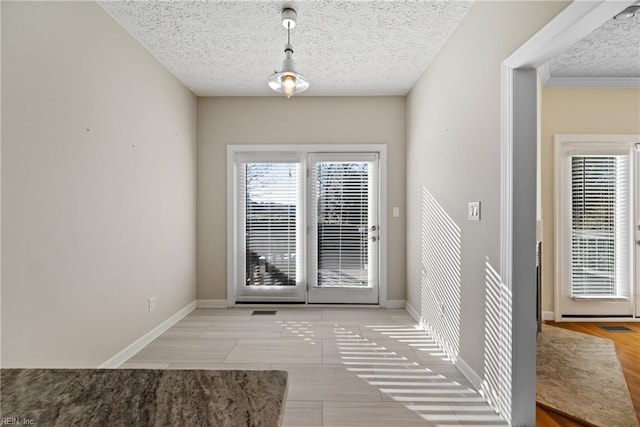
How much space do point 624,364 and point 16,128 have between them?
175 inches

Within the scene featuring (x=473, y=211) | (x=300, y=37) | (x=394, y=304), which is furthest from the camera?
(x=394, y=304)

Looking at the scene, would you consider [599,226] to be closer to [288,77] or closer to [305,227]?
[305,227]

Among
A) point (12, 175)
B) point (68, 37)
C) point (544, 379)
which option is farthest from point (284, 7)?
point (544, 379)

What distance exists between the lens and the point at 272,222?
4.37 meters

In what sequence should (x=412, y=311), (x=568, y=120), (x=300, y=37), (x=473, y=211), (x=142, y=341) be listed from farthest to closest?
(x=412, y=311)
(x=568, y=120)
(x=142, y=341)
(x=300, y=37)
(x=473, y=211)

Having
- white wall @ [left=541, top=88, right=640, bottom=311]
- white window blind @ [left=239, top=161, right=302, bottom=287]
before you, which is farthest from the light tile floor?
white wall @ [left=541, top=88, right=640, bottom=311]

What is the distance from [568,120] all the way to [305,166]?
304cm

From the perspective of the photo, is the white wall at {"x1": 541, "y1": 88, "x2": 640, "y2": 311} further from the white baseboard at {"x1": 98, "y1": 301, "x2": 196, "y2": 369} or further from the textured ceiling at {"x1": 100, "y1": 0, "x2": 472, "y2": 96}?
the white baseboard at {"x1": 98, "y1": 301, "x2": 196, "y2": 369}

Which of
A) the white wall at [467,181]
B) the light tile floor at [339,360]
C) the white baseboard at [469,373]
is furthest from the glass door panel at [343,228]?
the white baseboard at [469,373]

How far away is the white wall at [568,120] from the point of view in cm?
371

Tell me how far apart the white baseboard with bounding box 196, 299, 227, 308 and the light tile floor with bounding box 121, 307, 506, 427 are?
0.44ft

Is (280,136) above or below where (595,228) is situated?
above

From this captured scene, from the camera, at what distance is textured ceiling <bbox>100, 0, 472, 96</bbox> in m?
2.45

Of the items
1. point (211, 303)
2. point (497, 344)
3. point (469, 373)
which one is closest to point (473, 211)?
point (497, 344)
